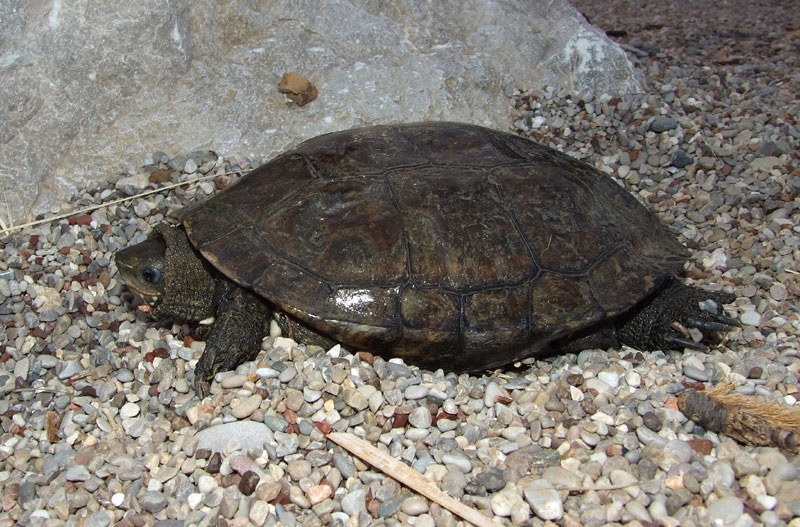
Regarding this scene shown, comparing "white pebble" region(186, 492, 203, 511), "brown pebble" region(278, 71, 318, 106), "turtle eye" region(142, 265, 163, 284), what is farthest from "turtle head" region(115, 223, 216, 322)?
"brown pebble" region(278, 71, 318, 106)

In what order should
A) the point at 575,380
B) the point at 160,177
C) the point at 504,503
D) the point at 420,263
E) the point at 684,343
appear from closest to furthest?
Answer: the point at 504,503
the point at 575,380
the point at 420,263
the point at 684,343
the point at 160,177

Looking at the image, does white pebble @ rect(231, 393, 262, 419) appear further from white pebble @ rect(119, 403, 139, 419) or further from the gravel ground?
white pebble @ rect(119, 403, 139, 419)

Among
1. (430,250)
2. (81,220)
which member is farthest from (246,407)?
(81,220)

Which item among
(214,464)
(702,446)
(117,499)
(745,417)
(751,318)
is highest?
(745,417)

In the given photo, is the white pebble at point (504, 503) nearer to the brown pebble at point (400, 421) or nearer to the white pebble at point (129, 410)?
the brown pebble at point (400, 421)

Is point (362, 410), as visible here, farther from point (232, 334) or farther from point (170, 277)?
point (170, 277)

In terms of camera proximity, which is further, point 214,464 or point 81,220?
point 81,220

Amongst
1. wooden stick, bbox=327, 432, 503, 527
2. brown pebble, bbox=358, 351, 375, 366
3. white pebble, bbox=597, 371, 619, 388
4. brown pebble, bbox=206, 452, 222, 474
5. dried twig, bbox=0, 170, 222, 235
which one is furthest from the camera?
dried twig, bbox=0, 170, 222, 235

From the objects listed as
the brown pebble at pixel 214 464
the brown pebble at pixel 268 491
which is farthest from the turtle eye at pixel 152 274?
the brown pebble at pixel 268 491
